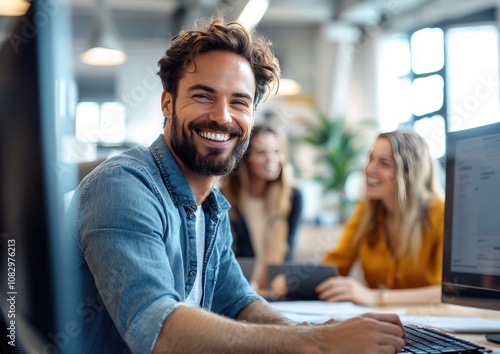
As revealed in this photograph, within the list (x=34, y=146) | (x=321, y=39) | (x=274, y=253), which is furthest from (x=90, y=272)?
(x=321, y=39)

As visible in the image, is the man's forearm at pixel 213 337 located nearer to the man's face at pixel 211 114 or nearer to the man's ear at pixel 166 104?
the man's face at pixel 211 114

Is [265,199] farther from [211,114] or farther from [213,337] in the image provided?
[213,337]

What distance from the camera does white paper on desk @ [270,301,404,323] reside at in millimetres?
1707

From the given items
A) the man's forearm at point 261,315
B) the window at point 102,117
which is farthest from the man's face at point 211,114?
the window at point 102,117

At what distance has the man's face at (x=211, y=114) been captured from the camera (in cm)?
140

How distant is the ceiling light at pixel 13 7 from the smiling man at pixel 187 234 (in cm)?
44

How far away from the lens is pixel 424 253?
2.45 meters

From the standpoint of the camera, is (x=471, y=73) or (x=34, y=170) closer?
(x=34, y=170)

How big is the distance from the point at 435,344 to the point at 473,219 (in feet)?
1.67

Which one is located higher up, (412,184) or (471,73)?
(471,73)

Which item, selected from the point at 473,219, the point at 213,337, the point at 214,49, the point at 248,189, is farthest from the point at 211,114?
the point at 248,189

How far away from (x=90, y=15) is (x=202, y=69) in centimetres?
858

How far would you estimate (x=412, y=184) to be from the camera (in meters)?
2.44

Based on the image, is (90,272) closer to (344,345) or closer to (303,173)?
(344,345)
